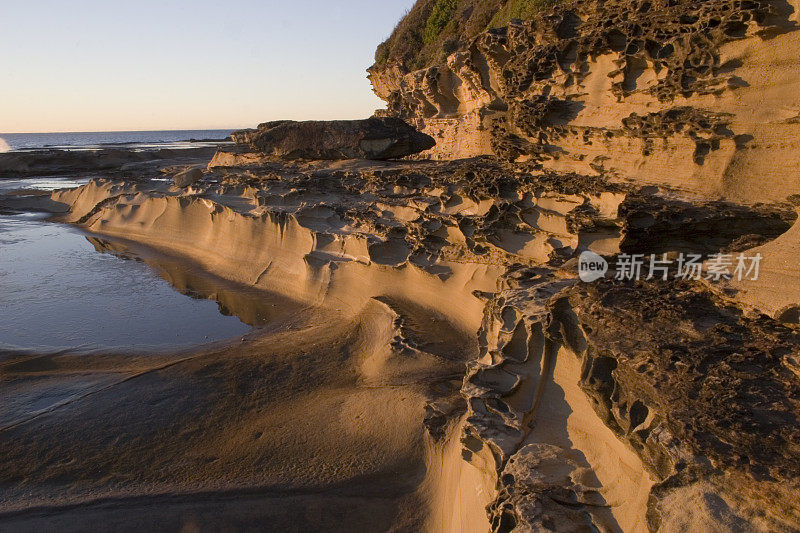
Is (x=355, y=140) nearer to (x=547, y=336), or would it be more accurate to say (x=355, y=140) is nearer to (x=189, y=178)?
(x=189, y=178)

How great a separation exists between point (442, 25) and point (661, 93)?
16338mm

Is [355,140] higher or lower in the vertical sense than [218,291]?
higher

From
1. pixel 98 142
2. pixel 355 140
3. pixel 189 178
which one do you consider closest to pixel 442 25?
pixel 355 140

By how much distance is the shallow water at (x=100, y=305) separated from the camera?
6582 mm

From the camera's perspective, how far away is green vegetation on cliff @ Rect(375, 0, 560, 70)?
15.6 m

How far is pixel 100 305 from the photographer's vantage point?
7.81 m

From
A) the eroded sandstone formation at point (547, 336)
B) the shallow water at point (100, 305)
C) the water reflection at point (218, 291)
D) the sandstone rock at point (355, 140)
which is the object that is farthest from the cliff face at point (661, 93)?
the shallow water at point (100, 305)

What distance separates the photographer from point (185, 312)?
757 centimetres

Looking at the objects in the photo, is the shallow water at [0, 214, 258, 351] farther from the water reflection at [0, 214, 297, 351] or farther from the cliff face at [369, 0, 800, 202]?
the cliff face at [369, 0, 800, 202]

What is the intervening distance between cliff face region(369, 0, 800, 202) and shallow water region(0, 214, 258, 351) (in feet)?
15.7

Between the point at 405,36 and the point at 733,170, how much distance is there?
1950 centimetres

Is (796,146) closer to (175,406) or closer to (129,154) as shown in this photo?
(175,406)

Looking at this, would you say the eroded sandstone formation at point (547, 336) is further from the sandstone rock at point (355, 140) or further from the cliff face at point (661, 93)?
the sandstone rock at point (355, 140)
